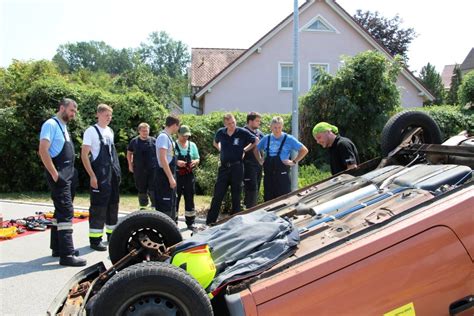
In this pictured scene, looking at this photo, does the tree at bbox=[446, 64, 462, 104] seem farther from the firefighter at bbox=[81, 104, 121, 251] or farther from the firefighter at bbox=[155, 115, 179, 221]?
the firefighter at bbox=[81, 104, 121, 251]

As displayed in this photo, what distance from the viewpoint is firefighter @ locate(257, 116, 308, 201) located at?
706cm

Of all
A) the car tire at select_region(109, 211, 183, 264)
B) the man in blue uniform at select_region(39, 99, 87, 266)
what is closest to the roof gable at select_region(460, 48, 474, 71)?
the man in blue uniform at select_region(39, 99, 87, 266)

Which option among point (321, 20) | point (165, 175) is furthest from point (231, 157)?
point (321, 20)

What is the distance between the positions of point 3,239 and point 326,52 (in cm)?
2050

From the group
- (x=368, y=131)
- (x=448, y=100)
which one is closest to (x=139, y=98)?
(x=368, y=131)

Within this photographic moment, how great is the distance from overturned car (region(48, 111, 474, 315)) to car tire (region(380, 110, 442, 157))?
1359 mm

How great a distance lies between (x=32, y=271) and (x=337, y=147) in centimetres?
402

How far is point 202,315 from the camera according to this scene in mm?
2730

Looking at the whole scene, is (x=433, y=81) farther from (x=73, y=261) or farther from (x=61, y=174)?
(x=73, y=261)

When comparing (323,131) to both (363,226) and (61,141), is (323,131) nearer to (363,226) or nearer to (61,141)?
(363,226)

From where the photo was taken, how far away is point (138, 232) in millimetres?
4152

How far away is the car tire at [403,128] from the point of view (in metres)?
4.86

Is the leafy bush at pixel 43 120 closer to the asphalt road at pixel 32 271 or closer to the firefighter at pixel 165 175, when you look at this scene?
the asphalt road at pixel 32 271

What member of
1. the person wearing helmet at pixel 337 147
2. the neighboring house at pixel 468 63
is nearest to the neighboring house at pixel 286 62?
the person wearing helmet at pixel 337 147
